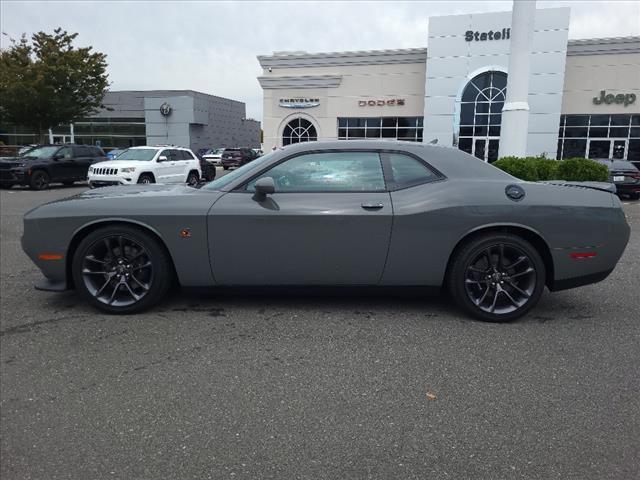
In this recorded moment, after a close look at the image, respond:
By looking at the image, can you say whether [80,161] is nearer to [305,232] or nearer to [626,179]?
[305,232]

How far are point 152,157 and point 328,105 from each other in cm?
1626

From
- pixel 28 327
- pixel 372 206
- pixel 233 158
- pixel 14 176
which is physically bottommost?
pixel 28 327

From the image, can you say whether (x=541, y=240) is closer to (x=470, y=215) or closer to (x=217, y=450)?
(x=470, y=215)

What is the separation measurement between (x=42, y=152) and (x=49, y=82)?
13.1 m

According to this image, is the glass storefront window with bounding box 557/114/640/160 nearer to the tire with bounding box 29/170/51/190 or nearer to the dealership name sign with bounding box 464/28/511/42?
the dealership name sign with bounding box 464/28/511/42

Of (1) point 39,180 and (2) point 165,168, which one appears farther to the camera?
(1) point 39,180

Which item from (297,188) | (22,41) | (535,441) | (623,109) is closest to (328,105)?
(623,109)

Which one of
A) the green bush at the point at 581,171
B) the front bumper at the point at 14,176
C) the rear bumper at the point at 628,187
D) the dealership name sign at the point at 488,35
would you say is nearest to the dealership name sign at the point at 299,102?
the dealership name sign at the point at 488,35

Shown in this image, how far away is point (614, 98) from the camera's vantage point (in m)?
25.9

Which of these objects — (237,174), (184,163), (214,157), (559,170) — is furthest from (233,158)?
(237,174)

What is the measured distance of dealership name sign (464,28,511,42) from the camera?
26.1m

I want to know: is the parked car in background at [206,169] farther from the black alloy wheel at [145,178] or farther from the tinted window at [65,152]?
the black alloy wheel at [145,178]

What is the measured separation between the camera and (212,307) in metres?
4.37

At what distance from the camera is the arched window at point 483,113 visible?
2695 cm
